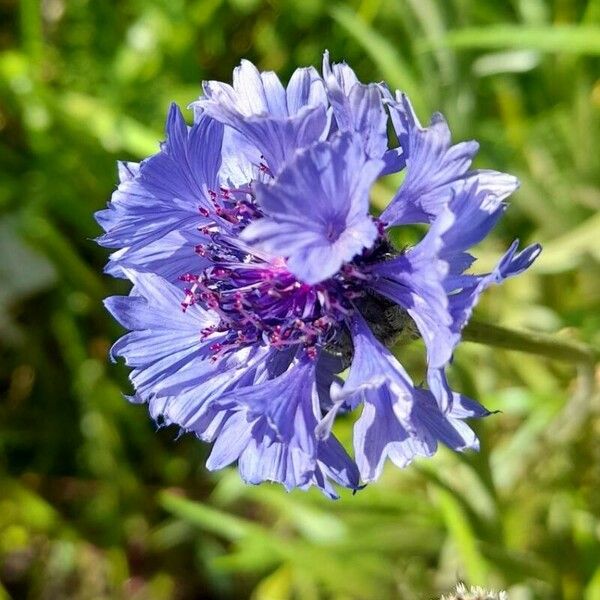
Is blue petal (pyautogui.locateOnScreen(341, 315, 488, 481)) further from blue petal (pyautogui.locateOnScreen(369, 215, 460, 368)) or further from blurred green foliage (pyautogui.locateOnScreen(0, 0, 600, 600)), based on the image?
blurred green foliage (pyautogui.locateOnScreen(0, 0, 600, 600))

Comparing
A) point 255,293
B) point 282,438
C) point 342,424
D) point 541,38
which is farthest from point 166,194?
point 342,424

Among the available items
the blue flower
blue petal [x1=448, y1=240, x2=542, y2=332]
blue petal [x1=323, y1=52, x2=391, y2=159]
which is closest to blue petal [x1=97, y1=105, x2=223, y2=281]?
the blue flower

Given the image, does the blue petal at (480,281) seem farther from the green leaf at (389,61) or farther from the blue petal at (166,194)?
the green leaf at (389,61)

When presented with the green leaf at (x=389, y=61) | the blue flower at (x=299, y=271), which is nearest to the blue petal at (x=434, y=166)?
the blue flower at (x=299, y=271)

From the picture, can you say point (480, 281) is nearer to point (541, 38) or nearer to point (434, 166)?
point (434, 166)

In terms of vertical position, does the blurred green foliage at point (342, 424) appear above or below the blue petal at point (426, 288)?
below

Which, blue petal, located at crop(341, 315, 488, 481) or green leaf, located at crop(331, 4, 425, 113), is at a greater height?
blue petal, located at crop(341, 315, 488, 481)

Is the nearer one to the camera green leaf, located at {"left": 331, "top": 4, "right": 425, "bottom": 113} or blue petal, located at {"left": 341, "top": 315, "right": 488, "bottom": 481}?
blue petal, located at {"left": 341, "top": 315, "right": 488, "bottom": 481}
